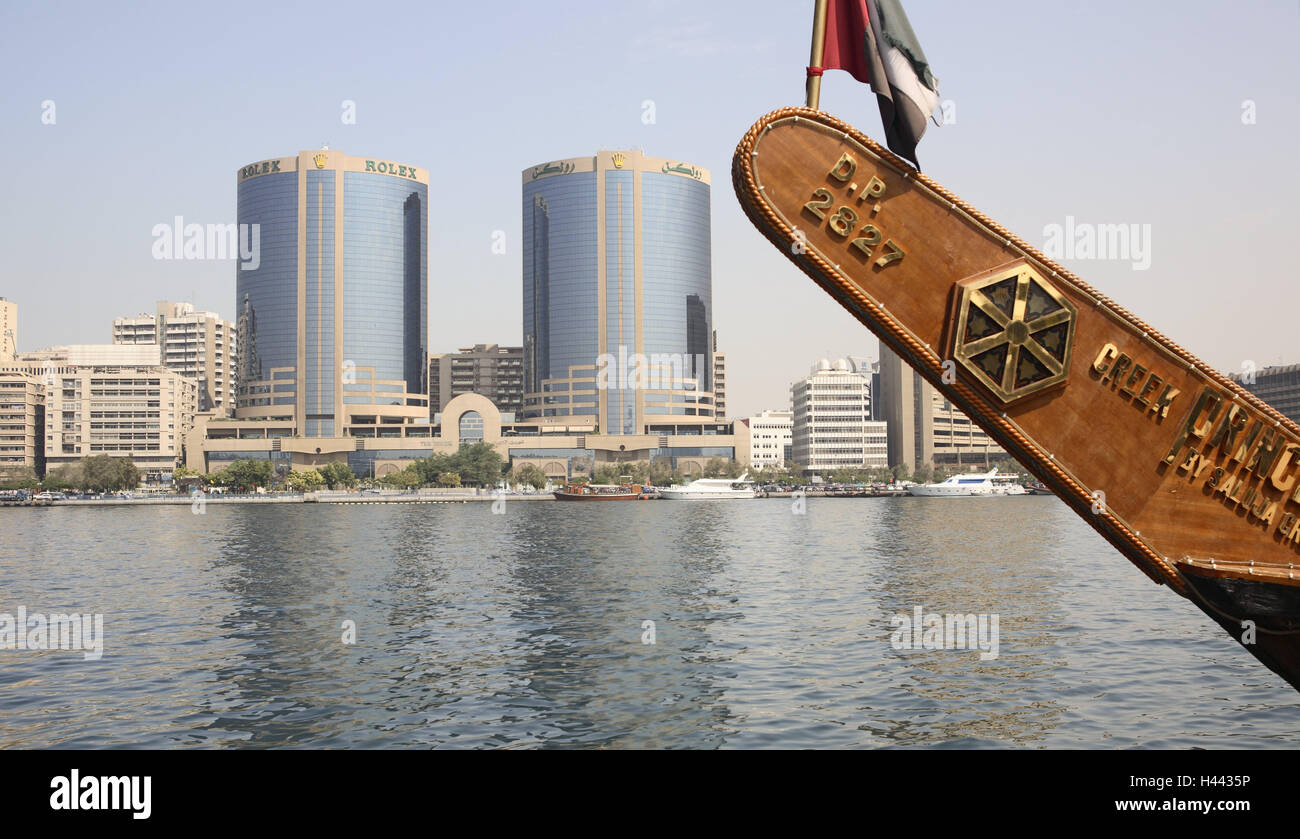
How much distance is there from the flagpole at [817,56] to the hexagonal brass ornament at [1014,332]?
307 cm

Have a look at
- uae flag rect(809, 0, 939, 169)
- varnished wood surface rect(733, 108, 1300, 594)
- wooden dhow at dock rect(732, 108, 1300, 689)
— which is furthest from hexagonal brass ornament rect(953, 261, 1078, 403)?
uae flag rect(809, 0, 939, 169)

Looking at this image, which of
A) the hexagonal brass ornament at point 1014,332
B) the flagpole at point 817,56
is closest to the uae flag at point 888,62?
the flagpole at point 817,56

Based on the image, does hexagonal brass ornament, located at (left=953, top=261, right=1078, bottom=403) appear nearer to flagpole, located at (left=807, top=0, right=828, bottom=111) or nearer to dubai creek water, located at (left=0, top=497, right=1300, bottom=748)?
flagpole, located at (left=807, top=0, right=828, bottom=111)

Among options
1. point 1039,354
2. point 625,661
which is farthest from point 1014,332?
point 625,661

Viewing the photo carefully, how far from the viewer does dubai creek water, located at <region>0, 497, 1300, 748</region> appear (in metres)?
23.2

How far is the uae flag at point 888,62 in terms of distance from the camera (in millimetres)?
13531

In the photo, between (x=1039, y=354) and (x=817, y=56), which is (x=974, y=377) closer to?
(x=1039, y=354)

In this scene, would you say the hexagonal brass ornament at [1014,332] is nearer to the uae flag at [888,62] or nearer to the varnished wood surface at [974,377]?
the varnished wood surface at [974,377]

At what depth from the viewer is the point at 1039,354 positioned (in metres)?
13.2

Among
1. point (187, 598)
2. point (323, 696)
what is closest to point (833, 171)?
point (323, 696)

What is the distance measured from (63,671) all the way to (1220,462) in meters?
31.6

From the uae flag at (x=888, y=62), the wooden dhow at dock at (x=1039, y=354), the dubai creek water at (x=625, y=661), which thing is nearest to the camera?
the wooden dhow at dock at (x=1039, y=354)

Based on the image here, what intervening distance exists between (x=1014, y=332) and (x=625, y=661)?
2060cm

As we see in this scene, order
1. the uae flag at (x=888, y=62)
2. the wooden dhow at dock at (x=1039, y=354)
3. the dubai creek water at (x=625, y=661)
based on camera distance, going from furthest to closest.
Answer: the dubai creek water at (x=625, y=661) → the uae flag at (x=888, y=62) → the wooden dhow at dock at (x=1039, y=354)
